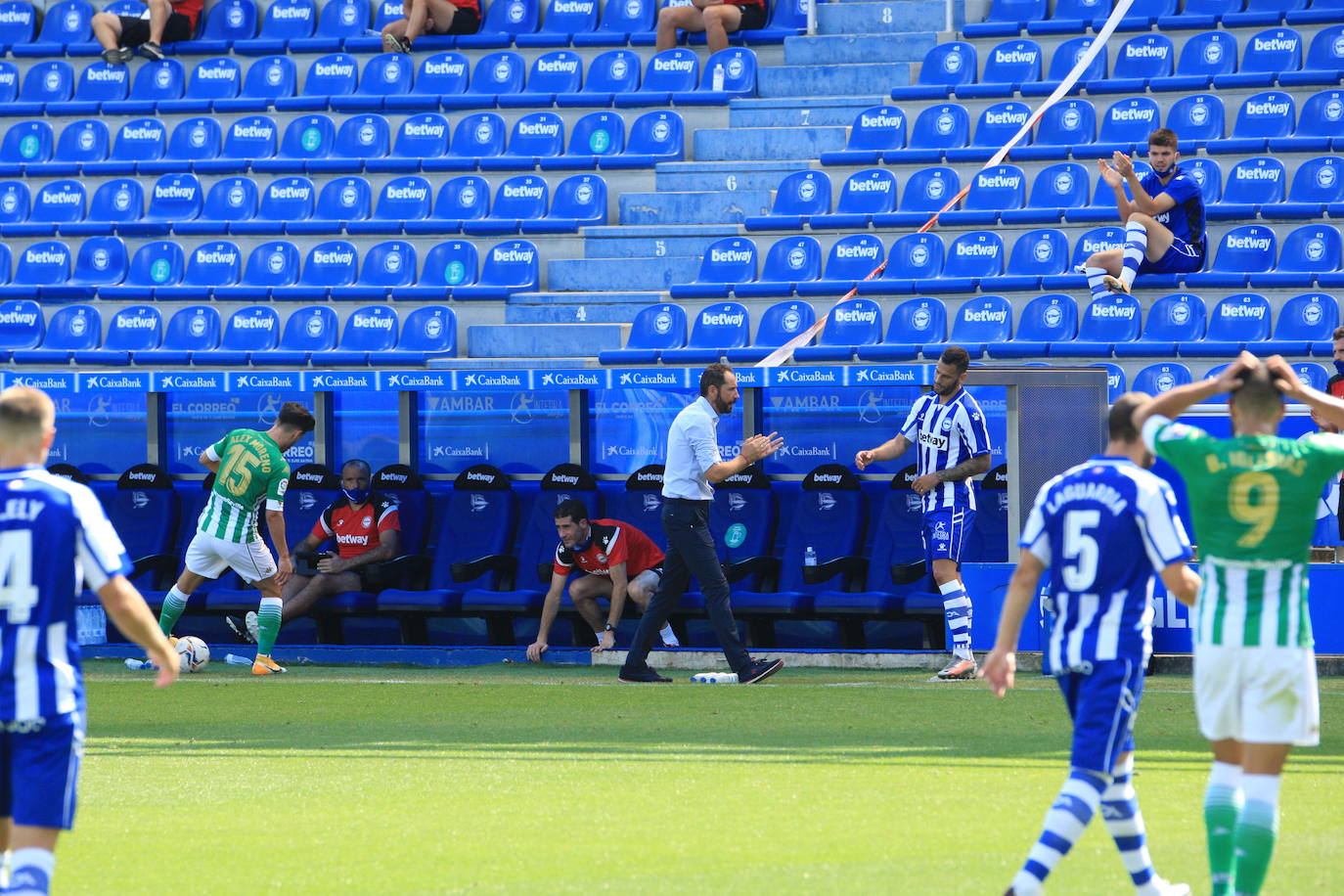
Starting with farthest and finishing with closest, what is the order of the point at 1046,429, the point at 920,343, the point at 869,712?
1. the point at 920,343
2. the point at 1046,429
3. the point at 869,712

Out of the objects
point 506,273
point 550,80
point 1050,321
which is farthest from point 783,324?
point 550,80

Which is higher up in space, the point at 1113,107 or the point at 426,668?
the point at 1113,107

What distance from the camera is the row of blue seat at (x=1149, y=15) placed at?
1588 cm

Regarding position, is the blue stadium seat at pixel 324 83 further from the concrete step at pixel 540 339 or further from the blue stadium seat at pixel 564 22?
the concrete step at pixel 540 339

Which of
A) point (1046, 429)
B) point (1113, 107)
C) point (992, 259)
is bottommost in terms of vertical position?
point (1046, 429)

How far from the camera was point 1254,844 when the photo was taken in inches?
187

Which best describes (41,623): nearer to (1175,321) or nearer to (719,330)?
(719,330)

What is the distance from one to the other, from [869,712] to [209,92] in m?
12.4

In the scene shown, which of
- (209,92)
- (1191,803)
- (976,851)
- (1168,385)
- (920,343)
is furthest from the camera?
(209,92)

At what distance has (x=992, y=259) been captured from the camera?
47.8ft

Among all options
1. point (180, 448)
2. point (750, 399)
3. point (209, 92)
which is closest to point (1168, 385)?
point (750, 399)

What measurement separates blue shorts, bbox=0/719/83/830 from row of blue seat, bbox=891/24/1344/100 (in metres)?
13.0

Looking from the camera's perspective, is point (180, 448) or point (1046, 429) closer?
point (1046, 429)

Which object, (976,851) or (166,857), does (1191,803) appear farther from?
(166,857)
